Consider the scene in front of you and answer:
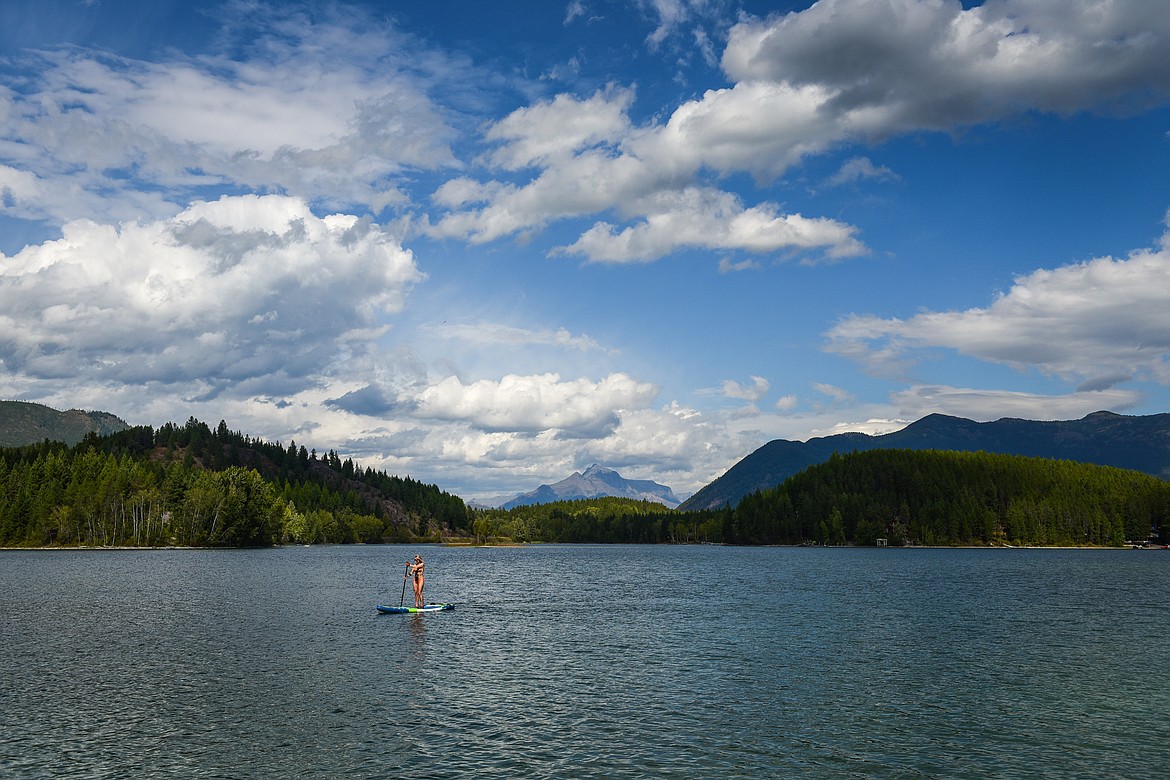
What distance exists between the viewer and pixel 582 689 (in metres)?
50.0

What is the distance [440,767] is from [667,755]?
1021cm

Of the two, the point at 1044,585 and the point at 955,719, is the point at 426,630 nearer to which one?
the point at 955,719

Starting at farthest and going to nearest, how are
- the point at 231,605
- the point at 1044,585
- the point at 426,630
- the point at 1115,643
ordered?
the point at 1044,585 < the point at 231,605 < the point at 426,630 < the point at 1115,643

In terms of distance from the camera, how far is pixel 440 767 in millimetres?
34094

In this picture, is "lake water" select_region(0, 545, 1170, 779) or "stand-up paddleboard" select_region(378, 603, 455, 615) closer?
"lake water" select_region(0, 545, 1170, 779)

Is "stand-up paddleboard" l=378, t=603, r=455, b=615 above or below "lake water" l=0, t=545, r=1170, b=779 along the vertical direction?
above

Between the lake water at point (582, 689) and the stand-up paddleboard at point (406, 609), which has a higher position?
the stand-up paddleboard at point (406, 609)

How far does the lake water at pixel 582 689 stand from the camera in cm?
3544

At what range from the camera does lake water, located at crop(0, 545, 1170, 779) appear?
35438 mm

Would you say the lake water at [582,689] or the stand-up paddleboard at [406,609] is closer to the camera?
the lake water at [582,689]

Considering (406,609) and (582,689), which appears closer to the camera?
(582,689)

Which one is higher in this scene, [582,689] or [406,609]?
[406,609]

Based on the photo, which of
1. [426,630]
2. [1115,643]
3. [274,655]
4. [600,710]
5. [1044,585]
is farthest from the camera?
[1044,585]

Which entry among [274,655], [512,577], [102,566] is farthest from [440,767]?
[102,566]
